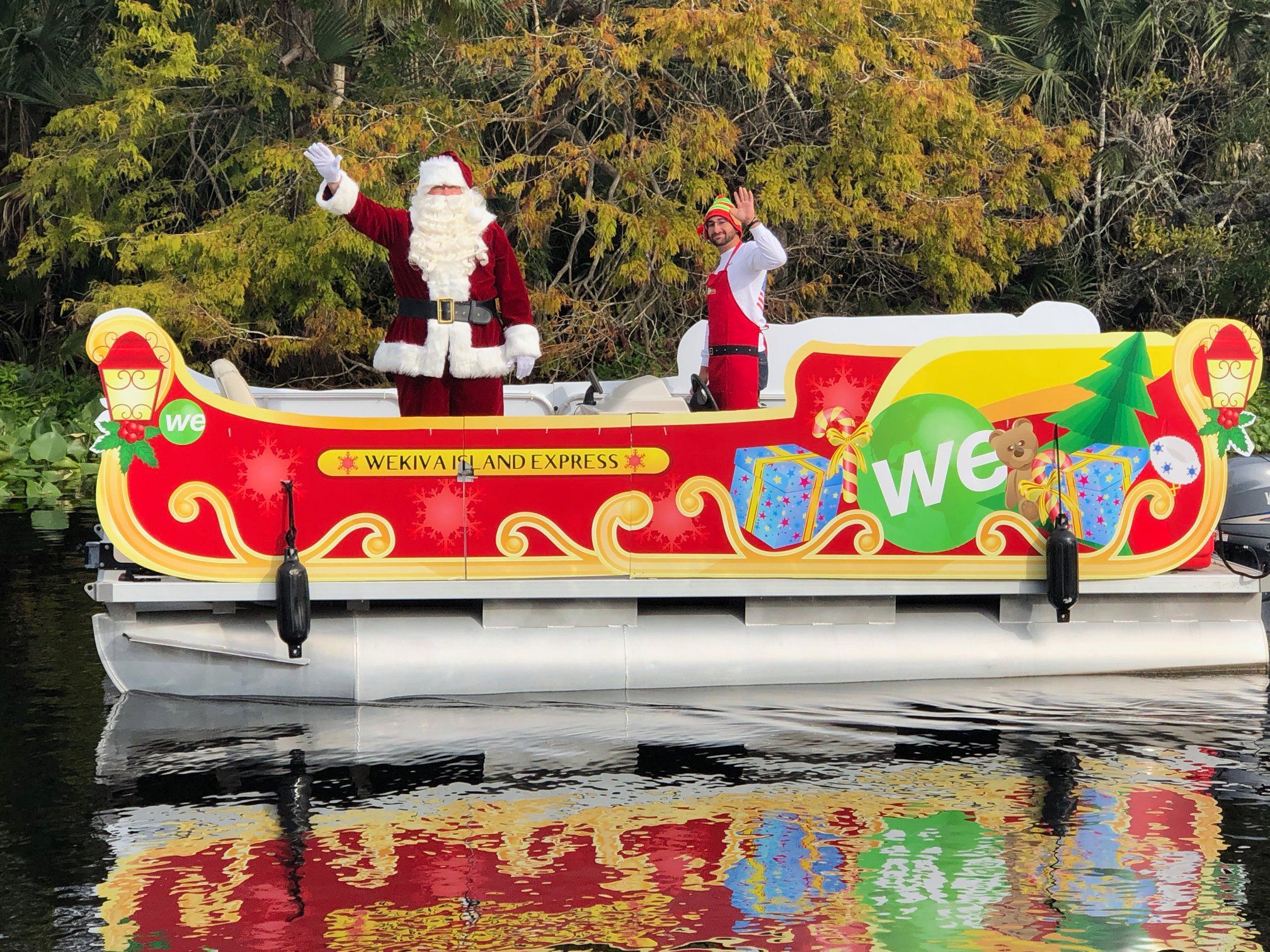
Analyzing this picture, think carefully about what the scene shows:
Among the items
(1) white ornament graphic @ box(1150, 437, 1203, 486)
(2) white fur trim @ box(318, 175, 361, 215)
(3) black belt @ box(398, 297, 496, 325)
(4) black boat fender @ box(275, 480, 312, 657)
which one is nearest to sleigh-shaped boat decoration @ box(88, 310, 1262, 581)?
(1) white ornament graphic @ box(1150, 437, 1203, 486)

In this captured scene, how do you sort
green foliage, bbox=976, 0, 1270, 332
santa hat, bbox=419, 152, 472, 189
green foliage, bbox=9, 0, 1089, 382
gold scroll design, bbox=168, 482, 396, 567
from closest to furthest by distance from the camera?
gold scroll design, bbox=168, 482, 396, 567 < santa hat, bbox=419, 152, 472, 189 < green foliage, bbox=9, 0, 1089, 382 < green foliage, bbox=976, 0, 1270, 332

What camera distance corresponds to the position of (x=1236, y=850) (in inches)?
201

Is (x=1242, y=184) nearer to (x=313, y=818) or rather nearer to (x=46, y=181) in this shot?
(x=46, y=181)

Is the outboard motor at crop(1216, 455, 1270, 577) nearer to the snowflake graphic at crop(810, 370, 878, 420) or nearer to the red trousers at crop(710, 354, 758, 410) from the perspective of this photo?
the snowflake graphic at crop(810, 370, 878, 420)

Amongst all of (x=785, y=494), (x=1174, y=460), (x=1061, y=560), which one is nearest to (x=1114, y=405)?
(x=1174, y=460)

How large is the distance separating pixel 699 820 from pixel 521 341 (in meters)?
2.52

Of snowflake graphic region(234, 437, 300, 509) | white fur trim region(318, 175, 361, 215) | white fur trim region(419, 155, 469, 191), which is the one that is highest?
white fur trim region(419, 155, 469, 191)

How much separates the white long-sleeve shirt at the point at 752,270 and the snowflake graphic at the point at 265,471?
2.21 m

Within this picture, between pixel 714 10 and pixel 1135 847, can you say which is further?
pixel 714 10

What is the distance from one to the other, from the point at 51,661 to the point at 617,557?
9.44ft

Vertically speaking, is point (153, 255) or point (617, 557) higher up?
point (153, 255)

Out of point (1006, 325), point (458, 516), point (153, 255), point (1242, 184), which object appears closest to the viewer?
point (458, 516)

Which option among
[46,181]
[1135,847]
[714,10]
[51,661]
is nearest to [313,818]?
[1135,847]

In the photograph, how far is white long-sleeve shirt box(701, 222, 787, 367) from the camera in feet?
25.0
